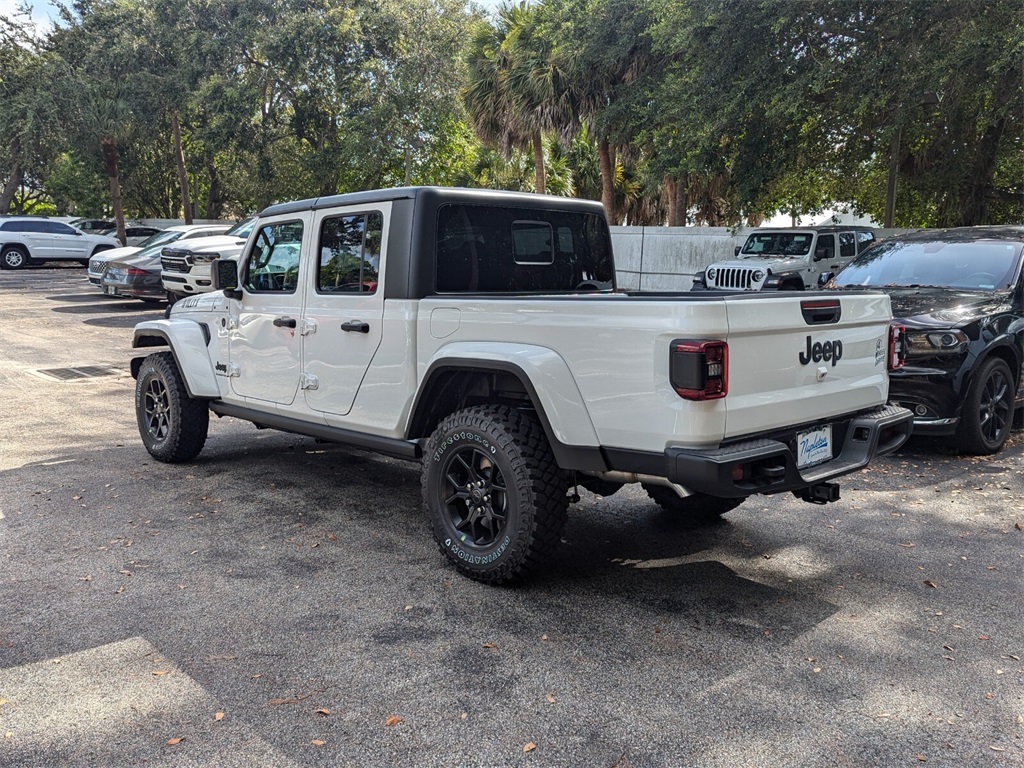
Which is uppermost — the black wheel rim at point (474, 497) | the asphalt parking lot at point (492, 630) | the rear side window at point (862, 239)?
the rear side window at point (862, 239)

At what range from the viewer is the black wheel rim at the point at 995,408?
7.18 m

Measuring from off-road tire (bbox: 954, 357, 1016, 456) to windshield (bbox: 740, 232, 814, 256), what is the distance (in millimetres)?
10454

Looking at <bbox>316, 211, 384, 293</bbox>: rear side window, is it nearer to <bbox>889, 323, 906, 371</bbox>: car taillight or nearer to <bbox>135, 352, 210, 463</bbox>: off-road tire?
<bbox>135, 352, 210, 463</bbox>: off-road tire

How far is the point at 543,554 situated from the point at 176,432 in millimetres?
3610

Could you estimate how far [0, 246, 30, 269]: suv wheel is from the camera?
2888cm

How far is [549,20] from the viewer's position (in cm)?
2223

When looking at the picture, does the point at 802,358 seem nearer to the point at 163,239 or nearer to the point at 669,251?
the point at 163,239

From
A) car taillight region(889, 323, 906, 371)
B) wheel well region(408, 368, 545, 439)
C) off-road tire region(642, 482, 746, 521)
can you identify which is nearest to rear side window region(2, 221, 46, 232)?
wheel well region(408, 368, 545, 439)

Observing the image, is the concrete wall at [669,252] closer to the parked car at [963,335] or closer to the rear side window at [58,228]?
the parked car at [963,335]

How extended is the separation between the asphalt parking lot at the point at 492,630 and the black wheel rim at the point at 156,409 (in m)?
0.44

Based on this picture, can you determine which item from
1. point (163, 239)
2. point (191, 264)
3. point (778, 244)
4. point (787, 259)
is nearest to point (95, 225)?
point (163, 239)

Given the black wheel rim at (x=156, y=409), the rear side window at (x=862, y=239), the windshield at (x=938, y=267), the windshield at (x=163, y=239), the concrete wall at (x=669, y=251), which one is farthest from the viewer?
the concrete wall at (x=669, y=251)

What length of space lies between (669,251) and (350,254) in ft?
58.0

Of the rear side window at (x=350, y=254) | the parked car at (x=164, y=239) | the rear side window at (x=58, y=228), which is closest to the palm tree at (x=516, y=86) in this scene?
the parked car at (x=164, y=239)
